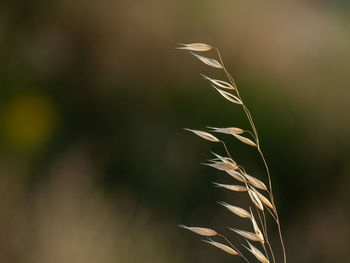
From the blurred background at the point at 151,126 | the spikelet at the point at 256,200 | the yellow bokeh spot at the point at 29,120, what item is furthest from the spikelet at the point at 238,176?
the yellow bokeh spot at the point at 29,120

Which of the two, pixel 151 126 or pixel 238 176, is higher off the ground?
pixel 238 176

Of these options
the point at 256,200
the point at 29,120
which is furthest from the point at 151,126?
the point at 256,200

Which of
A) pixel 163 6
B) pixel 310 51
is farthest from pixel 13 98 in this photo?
pixel 310 51

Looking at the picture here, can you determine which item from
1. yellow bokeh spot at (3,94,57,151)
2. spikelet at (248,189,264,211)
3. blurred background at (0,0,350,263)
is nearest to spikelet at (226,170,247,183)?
spikelet at (248,189,264,211)

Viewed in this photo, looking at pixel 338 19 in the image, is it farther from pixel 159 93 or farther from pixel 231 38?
pixel 159 93

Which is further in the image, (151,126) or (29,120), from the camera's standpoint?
(151,126)

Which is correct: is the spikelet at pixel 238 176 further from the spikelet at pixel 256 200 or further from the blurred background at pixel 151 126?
the blurred background at pixel 151 126

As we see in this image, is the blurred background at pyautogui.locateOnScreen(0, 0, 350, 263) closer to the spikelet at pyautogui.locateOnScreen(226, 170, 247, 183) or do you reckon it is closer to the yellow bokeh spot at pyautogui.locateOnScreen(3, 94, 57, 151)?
the yellow bokeh spot at pyautogui.locateOnScreen(3, 94, 57, 151)

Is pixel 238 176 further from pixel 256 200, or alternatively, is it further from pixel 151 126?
pixel 151 126
